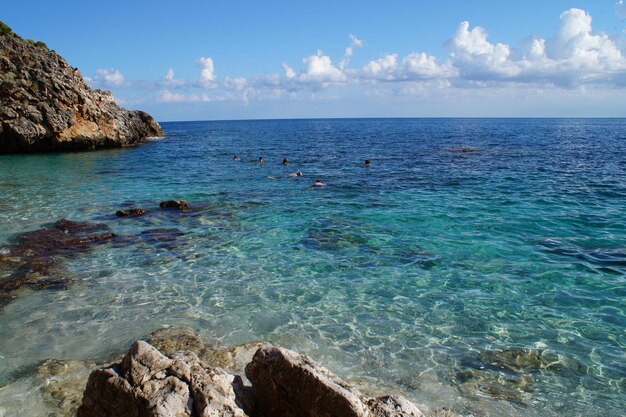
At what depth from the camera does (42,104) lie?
158ft

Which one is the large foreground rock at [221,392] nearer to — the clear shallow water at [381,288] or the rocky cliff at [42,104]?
the clear shallow water at [381,288]

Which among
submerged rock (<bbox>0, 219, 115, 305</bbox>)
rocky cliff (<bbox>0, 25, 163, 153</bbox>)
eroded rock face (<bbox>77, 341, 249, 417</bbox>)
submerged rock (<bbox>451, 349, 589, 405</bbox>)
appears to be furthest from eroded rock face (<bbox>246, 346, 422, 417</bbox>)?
rocky cliff (<bbox>0, 25, 163, 153</bbox>)

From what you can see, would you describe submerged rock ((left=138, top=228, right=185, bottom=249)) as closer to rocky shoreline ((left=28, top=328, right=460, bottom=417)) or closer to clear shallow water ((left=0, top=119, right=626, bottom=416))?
clear shallow water ((left=0, top=119, right=626, bottom=416))

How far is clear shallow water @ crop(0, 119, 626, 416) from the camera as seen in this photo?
8.61m

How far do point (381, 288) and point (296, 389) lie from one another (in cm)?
700

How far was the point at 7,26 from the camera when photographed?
55.2 m

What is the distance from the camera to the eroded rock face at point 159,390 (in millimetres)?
5281

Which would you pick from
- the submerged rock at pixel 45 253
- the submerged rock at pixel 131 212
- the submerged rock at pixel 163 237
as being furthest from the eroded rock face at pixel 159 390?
the submerged rock at pixel 131 212

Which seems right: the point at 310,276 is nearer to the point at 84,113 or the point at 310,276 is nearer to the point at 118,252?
the point at 118,252

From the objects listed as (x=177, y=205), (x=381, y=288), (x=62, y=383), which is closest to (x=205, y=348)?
(x=62, y=383)

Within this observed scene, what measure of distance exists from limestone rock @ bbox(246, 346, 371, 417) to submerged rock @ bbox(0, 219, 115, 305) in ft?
29.6

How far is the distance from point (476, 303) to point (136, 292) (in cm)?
911

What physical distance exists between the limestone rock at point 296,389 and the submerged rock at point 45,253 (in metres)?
9.02

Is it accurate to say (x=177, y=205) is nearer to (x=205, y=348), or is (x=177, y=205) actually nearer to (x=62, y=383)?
(x=205, y=348)
